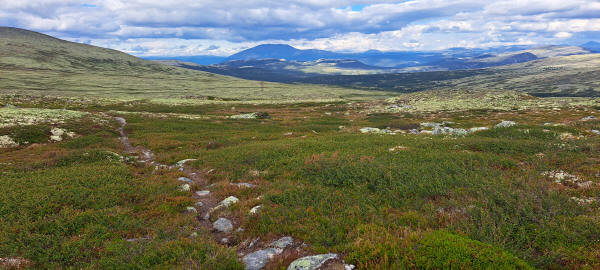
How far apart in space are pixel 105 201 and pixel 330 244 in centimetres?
1146

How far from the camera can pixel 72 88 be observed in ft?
452

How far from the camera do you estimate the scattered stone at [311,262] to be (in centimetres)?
760

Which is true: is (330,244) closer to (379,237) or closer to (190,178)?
(379,237)

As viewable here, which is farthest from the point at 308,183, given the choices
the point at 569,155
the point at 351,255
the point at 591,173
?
the point at 569,155

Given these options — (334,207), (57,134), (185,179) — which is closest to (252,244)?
(334,207)

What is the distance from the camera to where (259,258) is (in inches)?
342

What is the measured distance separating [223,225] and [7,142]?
30.4 m

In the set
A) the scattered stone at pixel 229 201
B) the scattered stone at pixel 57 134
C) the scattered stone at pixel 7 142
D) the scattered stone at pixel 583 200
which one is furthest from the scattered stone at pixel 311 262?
the scattered stone at pixel 57 134

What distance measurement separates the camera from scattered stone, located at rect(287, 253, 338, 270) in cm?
760

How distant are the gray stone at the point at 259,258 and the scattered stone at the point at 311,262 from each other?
995mm

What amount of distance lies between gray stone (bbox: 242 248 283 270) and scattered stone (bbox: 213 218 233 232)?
8.12 ft

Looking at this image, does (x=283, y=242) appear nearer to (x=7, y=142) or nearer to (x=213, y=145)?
(x=213, y=145)

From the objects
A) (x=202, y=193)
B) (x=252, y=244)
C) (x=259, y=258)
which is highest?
(x=259, y=258)

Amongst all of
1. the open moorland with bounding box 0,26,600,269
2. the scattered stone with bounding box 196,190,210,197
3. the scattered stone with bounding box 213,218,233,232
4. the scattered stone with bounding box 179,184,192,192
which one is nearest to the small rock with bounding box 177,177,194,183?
the open moorland with bounding box 0,26,600,269
